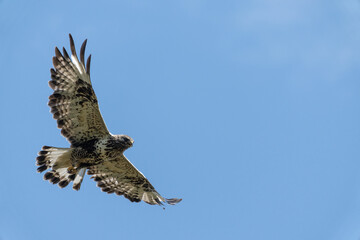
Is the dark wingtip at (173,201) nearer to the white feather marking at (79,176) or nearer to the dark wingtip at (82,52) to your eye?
the white feather marking at (79,176)

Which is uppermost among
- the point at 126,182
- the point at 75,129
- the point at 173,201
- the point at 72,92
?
the point at 72,92

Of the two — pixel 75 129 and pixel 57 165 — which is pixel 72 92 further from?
pixel 57 165

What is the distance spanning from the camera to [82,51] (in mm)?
11758

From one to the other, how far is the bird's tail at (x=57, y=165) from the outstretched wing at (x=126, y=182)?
846mm

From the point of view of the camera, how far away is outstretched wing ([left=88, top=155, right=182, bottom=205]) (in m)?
13.4

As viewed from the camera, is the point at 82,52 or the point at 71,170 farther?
the point at 71,170

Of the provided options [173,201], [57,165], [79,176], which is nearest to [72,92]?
[57,165]

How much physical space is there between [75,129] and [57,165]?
3.08 feet

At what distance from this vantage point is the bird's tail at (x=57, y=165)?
1229cm

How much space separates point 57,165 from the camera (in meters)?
12.4

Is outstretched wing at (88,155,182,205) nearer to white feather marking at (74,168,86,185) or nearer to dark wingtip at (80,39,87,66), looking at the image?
white feather marking at (74,168,86,185)

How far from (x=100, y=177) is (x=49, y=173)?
1443mm

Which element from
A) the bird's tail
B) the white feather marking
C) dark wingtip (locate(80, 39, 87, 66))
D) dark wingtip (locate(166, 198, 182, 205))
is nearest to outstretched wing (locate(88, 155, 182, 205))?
dark wingtip (locate(166, 198, 182, 205))

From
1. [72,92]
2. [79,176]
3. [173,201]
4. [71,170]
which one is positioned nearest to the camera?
[72,92]
